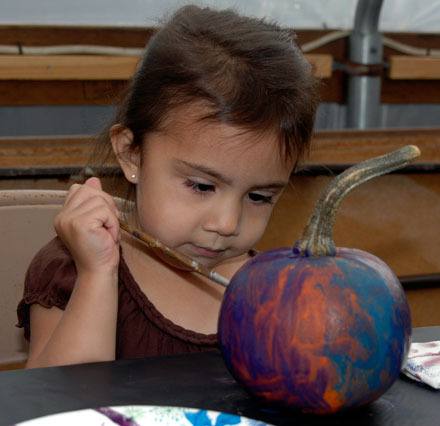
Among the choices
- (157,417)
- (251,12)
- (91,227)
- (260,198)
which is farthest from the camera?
(251,12)

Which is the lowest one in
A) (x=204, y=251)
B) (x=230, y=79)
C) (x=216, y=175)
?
(x=204, y=251)

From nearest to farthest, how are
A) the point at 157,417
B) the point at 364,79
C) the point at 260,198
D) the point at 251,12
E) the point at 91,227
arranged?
the point at 157,417 < the point at 91,227 < the point at 260,198 < the point at 251,12 < the point at 364,79

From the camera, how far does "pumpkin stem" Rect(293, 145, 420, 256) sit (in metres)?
0.79

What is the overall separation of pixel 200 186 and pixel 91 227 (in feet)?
0.49

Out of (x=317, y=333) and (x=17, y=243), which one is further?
(x=17, y=243)

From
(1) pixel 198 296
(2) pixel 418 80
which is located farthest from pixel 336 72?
(1) pixel 198 296

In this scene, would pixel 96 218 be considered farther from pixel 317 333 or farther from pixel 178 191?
pixel 317 333

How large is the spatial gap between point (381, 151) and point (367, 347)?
1505 mm

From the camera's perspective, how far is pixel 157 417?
2.43 ft

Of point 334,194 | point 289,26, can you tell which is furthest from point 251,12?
point 334,194

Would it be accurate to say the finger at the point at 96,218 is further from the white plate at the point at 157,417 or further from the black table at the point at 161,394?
the white plate at the point at 157,417

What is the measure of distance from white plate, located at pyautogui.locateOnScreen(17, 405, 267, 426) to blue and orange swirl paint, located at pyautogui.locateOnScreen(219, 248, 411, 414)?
0.05 meters

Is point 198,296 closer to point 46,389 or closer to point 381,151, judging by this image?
point 46,389

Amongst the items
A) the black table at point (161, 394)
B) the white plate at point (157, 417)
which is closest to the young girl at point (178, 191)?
the black table at point (161, 394)
